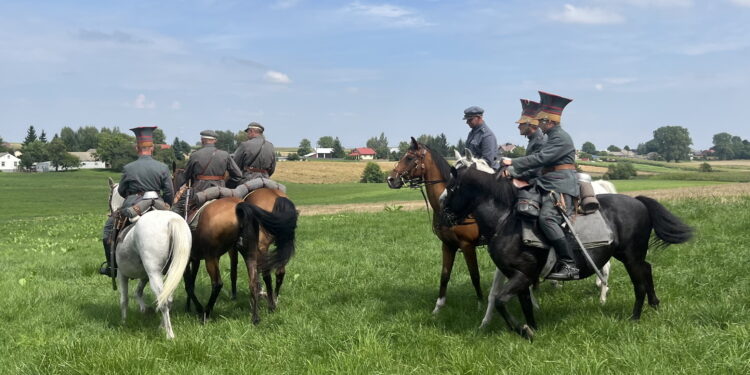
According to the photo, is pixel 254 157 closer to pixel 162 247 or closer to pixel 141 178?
pixel 141 178

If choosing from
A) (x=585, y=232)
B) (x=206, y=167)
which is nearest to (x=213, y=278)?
(x=206, y=167)

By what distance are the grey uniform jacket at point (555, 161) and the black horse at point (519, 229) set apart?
1.20 feet

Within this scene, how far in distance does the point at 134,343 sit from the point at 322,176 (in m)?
76.8

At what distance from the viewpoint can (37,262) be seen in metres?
13.3

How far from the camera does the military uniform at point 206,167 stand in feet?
31.0

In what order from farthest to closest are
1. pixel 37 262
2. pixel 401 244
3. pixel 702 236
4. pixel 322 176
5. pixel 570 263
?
pixel 322 176, pixel 401 244, pixel 37 262, pixel 702 236, pixel 570 263

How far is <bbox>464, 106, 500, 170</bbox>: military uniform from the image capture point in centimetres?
908

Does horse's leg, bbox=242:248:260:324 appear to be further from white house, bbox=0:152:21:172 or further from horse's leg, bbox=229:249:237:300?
white house, bbox=0:152:21:172

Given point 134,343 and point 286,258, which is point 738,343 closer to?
point 286,258

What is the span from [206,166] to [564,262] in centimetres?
614

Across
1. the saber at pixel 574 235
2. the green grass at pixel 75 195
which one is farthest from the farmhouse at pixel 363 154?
the saber at pixel 574 235

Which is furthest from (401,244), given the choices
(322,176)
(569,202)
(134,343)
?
(322,176)

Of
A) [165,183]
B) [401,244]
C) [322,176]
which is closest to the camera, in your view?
[165,183]

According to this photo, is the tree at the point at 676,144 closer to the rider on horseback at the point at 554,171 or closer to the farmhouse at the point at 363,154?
the farmhouse at the point at 363,154
